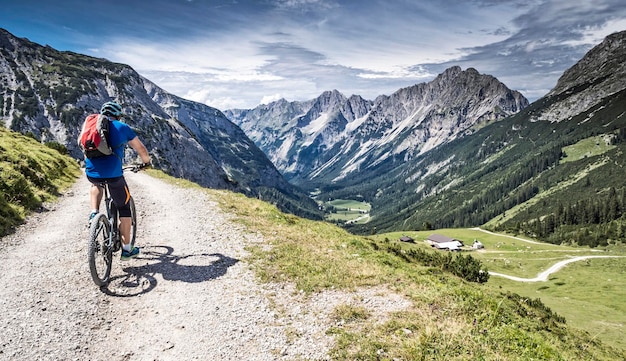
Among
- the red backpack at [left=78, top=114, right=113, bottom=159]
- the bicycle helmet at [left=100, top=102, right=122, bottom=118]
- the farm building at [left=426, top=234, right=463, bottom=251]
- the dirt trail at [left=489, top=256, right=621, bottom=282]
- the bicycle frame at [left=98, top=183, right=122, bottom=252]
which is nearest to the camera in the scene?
the red backpack at [left=78, top=114, right=113, bottom=159]

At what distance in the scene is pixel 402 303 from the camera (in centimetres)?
1028

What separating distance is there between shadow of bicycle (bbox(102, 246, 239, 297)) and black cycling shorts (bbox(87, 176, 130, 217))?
2.16m

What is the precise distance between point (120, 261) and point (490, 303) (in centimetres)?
1318

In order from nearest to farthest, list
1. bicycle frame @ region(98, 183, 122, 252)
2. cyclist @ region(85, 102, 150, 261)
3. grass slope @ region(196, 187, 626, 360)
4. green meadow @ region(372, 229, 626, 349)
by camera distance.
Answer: grass slope @ region(196, 187, 626, 360) → cyclist @ region(85, 102, 150, 261) → bicycle frame @ region(98, 183, 122, 252) → green meadow @ region(372, 229, 626, 349)

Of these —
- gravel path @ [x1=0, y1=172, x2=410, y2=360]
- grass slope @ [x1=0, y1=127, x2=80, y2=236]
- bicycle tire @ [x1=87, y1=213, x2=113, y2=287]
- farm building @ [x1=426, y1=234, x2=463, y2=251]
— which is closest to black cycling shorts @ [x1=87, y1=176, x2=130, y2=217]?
bicycle tire @ [x1=87, y1=213, x2=113, y2=287]

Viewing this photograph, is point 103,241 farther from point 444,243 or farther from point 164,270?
point 444,243

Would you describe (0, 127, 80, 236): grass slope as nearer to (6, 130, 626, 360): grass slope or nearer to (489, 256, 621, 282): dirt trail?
(6, 130, 626, 360): grass slope

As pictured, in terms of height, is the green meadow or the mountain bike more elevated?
the mountain bike

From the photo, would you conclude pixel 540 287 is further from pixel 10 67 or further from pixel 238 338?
pixel 10 67

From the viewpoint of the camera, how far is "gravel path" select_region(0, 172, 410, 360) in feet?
25.9

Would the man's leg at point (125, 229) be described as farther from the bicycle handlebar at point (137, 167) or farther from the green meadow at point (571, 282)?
the green meadow at point (571, 282)

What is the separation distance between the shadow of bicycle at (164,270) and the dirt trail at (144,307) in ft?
0.11

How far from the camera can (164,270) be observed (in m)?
12.3

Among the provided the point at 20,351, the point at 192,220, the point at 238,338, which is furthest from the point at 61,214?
the point at 238,338
